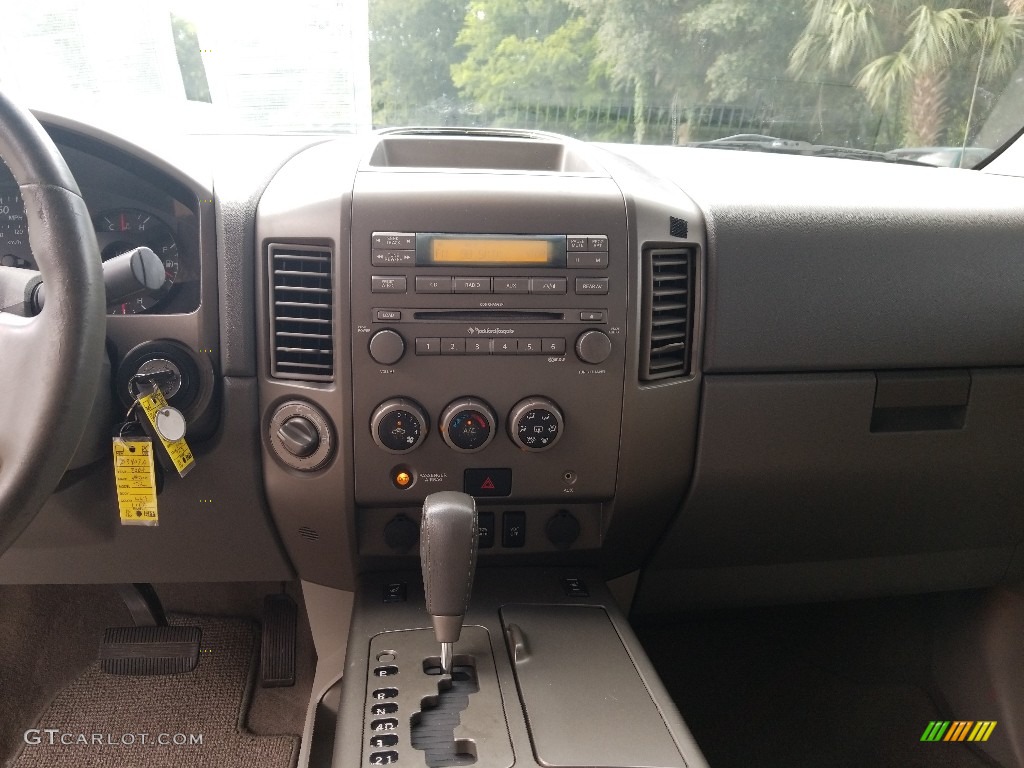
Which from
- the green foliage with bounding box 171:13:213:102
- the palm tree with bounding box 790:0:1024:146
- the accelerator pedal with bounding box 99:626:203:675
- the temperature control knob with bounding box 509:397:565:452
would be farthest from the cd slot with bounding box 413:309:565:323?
the accelerator pedal with bounding box 99:626:203:675

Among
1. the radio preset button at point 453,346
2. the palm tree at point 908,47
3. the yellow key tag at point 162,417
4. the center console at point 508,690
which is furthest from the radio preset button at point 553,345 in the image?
the palm tree at point 908,47

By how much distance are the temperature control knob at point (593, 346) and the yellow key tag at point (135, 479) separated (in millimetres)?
559

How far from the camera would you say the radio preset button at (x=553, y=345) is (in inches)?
39.7

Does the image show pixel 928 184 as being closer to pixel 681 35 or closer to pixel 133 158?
pixel 681 35

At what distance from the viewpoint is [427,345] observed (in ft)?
3.24

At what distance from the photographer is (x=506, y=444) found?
1042 millimetres

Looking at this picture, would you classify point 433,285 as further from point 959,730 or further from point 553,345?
point 959,730

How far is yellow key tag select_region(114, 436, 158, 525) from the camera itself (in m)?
1.01

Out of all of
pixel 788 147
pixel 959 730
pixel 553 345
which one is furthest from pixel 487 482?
pixel 959 730

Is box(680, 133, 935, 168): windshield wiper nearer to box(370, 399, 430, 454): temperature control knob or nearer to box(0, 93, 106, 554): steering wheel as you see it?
box(370, 399, 430, 454): temperature control knob

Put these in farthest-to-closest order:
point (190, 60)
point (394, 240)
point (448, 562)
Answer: point (190, 60), point (394, 240), point (448, 562)

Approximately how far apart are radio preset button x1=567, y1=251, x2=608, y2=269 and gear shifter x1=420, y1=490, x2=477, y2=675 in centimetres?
33

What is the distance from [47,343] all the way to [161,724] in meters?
0.94

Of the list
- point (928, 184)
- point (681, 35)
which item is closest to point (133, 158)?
point (681, 35)
